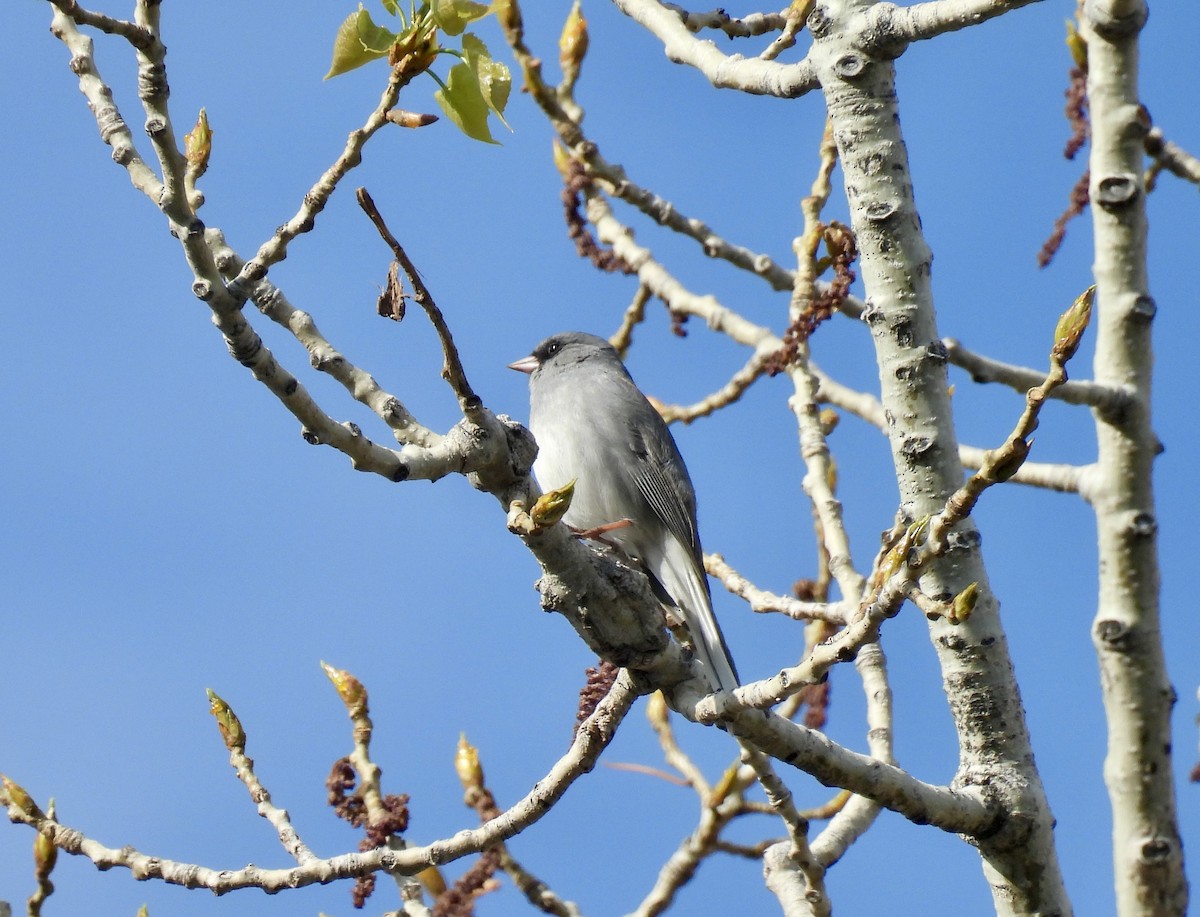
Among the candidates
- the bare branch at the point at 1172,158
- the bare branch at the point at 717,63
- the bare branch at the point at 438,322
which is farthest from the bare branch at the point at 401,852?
the bare branch at the point at 1172,158

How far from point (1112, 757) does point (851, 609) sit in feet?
2.21

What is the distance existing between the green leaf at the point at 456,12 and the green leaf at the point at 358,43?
0.31ft

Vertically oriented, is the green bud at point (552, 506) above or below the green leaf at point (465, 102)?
below

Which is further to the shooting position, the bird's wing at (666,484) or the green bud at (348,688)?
the bird's wing at (666,484)

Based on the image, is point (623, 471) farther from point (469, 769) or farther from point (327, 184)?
point (327, 184)

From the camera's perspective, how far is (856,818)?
135 inches

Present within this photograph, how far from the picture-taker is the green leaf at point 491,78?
6.81 feet

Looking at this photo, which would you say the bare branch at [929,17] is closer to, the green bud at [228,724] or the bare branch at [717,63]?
the bare branch at [717,63]

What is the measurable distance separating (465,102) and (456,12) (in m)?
0.14

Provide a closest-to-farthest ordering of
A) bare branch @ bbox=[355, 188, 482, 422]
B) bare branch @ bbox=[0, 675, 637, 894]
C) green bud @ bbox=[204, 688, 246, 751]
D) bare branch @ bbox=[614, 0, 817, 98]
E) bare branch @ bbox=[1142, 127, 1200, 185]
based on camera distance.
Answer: bare branch @ bbox=[355, 188, 482, 422]
bare branch @ bbox=[0, 675, 637, 894]
bare branch @ bbox=[614, 0, 817, 98]
green bud @ bbox=[204, 688, 246, 751]
bare branch @ bbox=[1142, 127, 1200, 185]

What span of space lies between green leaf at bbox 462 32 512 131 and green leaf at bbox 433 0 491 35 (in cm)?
6

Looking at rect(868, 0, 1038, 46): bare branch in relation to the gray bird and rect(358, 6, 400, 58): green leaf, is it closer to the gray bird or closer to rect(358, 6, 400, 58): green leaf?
rect(358, 6, 400, 58): green leaf

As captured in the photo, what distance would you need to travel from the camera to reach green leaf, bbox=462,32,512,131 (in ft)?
6.81

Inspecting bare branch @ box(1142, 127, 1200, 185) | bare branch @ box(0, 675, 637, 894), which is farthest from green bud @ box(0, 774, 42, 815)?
bare branch @ box(1142, 127, 1200, 185)
